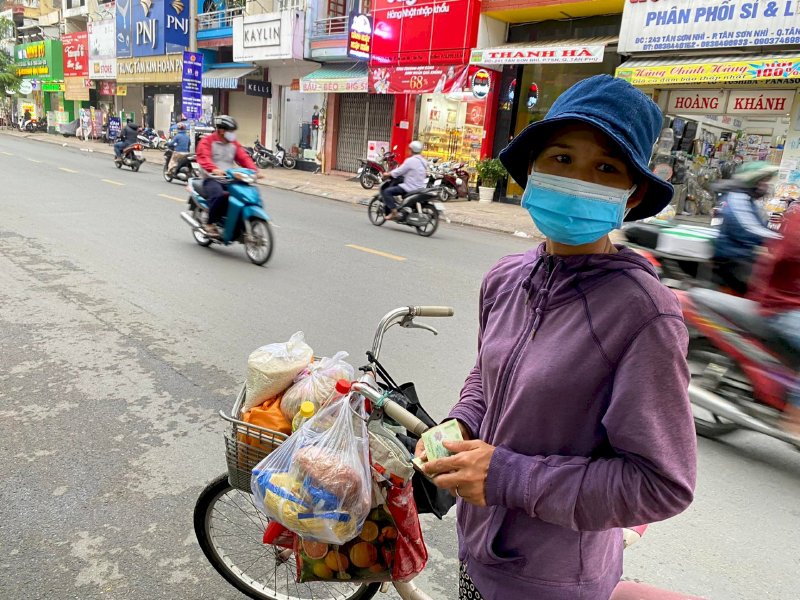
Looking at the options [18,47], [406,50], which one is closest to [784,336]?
[406,50]

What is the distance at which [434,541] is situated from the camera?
2.54m

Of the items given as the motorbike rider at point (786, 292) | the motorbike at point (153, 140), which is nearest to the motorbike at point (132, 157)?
the motorbike at point (153, 140)

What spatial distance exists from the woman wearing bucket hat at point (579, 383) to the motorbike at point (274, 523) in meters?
0.26

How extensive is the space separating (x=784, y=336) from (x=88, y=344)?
450 centimetres

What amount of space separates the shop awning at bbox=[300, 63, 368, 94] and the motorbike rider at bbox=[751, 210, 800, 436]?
16194 millimetres

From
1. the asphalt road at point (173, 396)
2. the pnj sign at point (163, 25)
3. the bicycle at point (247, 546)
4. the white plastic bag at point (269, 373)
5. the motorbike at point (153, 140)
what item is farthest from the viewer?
the motorbike at point (153, 140)

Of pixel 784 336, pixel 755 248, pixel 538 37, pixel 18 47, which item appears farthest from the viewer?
pixel 18 47

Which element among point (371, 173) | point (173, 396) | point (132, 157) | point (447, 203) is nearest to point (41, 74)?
point (132, 157)

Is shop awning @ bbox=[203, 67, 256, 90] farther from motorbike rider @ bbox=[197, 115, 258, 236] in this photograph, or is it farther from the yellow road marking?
the yellow road marking

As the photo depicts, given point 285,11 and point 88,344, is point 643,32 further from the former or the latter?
point 285,11

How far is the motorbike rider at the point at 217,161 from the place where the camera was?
766 cm

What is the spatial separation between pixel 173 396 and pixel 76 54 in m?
40.0

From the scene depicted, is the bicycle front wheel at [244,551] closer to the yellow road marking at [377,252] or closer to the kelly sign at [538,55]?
the yellow road marking at [377,252]

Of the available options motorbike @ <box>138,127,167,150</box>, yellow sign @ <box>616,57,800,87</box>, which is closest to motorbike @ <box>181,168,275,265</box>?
yellow sign @ <box>616,57,800,87</box>
